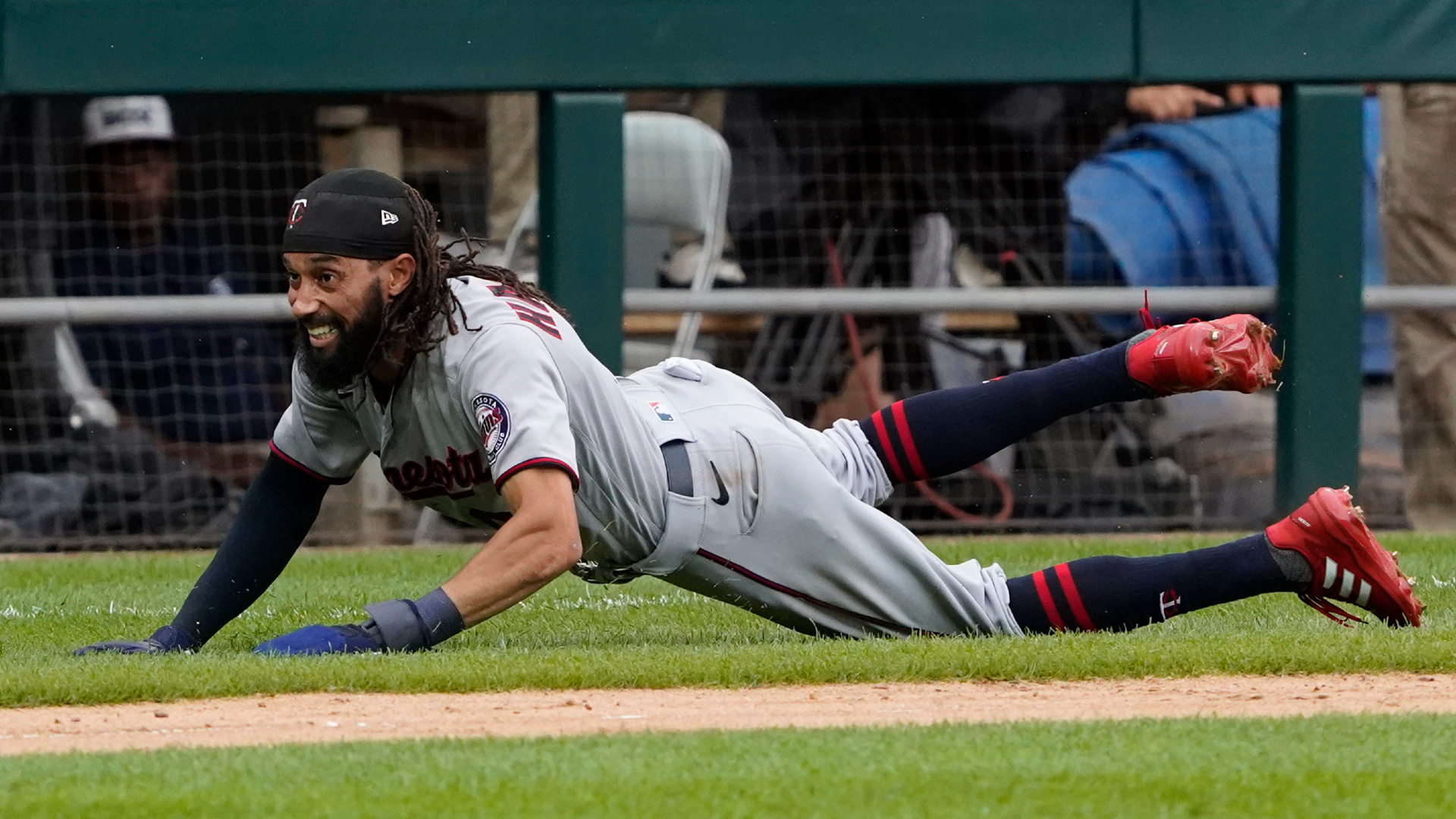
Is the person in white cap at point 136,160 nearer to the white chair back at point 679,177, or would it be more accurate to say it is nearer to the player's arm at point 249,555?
the white chair back at point 679,177

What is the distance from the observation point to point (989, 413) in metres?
4.05

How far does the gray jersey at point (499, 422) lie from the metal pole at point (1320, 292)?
11.1ft

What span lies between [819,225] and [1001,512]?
132 centimetres

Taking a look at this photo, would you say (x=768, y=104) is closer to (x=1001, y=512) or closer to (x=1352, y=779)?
(x=1001, y=512)

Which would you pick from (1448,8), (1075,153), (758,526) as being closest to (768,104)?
(1075,153)

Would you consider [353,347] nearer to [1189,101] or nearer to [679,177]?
[679,177]

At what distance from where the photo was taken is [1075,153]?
773 cm

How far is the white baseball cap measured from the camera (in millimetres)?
7188

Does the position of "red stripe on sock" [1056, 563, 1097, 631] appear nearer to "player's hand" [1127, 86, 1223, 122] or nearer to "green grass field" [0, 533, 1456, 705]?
"green grass field" [0, 533, 1456, 705]

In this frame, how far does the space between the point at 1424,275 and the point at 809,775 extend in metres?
5.51

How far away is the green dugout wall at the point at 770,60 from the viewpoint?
257 inches

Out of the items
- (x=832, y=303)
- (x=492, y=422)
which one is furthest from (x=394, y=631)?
(x=832, y=303)

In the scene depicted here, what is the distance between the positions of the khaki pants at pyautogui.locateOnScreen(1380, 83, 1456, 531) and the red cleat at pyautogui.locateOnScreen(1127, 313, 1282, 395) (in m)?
3.58

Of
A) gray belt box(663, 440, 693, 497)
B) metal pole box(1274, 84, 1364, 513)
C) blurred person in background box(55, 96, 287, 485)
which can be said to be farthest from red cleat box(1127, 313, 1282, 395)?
blurred person in background box(55, 96, 287, 485)
